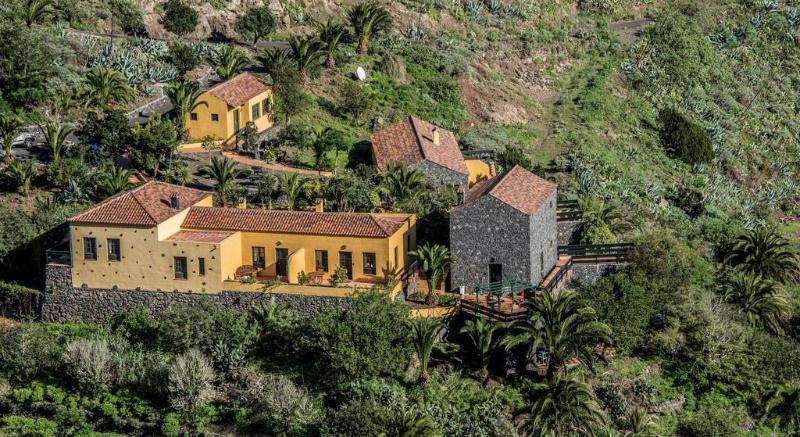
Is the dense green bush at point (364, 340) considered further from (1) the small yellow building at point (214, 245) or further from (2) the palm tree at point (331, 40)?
(2) the palm tree at point (331, 40)

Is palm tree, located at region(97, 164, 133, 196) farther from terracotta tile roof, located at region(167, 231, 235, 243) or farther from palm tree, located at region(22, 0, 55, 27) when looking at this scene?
palm tree, located at region(22, 0, 55, 27)

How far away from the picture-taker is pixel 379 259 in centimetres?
5372

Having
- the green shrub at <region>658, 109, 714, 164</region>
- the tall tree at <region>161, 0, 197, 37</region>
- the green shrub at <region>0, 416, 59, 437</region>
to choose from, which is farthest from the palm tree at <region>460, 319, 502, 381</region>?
the tall tree at <region>161, 0, 197, 37</region>

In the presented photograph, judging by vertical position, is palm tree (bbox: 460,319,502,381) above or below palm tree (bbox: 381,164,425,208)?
below

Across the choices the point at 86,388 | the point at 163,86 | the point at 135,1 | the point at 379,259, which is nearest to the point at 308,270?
the point at 379,259

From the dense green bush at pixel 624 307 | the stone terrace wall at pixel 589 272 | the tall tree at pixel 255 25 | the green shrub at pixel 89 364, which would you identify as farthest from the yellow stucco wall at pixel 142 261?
the tall tree at pixel 255 25

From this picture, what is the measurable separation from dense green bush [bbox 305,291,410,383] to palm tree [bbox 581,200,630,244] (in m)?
13.0

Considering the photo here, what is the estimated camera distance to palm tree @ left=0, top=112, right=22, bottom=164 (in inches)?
2492

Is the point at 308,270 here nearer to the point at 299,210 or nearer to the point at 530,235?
the point at 299,210

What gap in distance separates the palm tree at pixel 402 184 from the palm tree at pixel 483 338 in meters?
10.0

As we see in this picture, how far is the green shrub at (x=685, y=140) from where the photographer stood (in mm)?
84125

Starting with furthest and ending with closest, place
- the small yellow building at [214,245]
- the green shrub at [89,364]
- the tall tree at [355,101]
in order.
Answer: the tall tree at [355,101] → the small yellow building at [214,245] → the green shrub at [89,364]

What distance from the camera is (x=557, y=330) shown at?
165 ft

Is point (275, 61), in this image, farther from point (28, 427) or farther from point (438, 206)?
point (28, 427)
